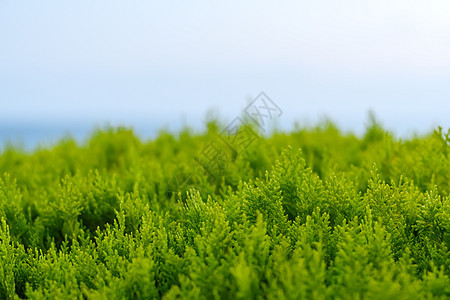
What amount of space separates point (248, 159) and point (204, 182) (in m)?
0.93

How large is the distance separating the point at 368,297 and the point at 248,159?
9.30 feet

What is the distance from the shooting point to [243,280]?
7.91ft

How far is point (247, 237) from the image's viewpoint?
9.24 ft

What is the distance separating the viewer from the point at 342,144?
276 inches

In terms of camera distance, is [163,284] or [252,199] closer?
[163,284]

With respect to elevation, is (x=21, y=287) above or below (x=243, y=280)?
below

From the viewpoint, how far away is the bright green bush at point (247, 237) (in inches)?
101

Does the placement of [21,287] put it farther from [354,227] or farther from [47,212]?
[354,227]

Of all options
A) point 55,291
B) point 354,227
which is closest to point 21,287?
point 55,291

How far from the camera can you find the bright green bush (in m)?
2.57

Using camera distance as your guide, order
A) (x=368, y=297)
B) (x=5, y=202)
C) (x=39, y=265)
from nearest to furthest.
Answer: (x=368, y=297) < (x=39, y=265) < (x=5, y=202)

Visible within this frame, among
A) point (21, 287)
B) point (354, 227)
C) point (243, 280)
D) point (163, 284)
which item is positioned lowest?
point (21, 287)

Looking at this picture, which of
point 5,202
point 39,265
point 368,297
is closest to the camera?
point 368,297

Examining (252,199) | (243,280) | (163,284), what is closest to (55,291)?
(163,284)
